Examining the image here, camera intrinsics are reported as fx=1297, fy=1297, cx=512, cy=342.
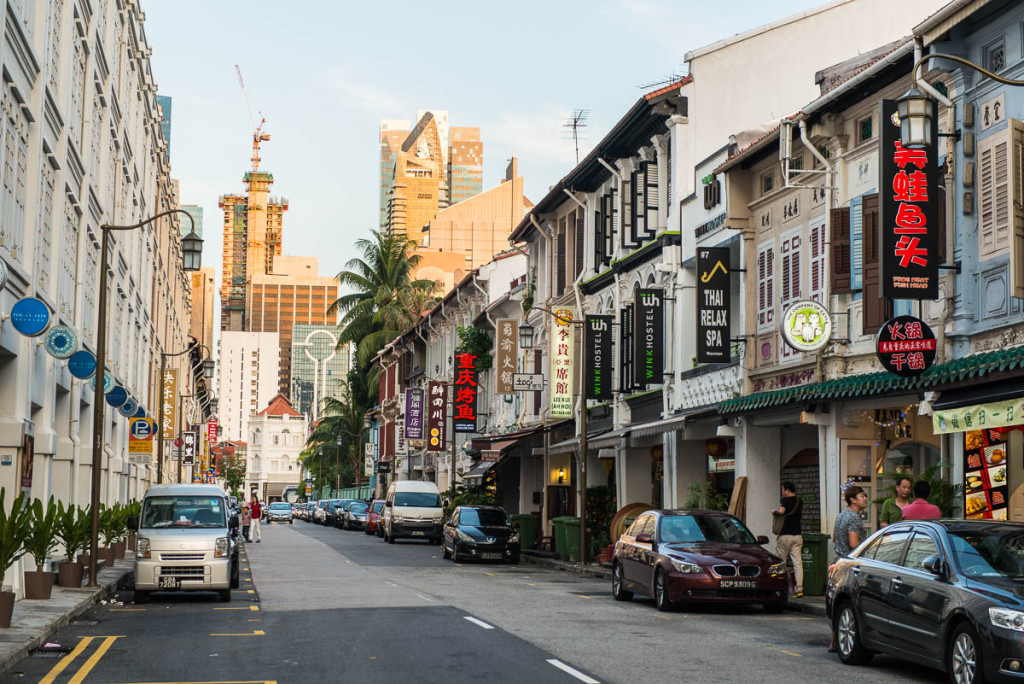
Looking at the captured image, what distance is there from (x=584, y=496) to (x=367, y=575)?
6.22 m

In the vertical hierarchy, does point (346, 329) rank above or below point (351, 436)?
above

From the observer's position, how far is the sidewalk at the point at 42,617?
44.1 ft

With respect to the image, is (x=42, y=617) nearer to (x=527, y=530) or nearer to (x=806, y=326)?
(x=806, y=326)

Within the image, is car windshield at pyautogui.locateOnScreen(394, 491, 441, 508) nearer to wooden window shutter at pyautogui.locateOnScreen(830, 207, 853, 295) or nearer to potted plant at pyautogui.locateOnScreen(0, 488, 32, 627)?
wooden window shutter at pyautogui.locateOnScreen(830, 207, 853, 295)

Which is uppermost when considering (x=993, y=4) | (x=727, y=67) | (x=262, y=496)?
(x=727, y=67)

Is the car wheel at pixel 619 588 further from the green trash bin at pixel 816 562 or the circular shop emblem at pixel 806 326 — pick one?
the circular shop emblem at pixel 806 326

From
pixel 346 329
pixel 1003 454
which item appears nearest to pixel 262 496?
pixel 346 329

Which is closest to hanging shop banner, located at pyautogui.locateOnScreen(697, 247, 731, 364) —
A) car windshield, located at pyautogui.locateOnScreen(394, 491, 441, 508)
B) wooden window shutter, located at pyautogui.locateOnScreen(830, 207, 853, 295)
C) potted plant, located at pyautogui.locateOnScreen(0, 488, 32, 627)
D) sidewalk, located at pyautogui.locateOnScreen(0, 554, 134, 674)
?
wooden window shutter, located at pyautogui.locateOnScreen(830, 207, 853, 295)

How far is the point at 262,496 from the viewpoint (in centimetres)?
19325

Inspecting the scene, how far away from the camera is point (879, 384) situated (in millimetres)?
19391

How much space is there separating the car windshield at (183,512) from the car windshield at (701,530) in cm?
791

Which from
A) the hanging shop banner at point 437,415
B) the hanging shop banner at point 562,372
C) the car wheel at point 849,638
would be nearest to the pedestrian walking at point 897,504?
the car wheel at point 849,638

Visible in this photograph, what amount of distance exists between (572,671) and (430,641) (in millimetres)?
3110

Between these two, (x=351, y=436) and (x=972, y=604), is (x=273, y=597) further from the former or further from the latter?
(x=351, y=436)
